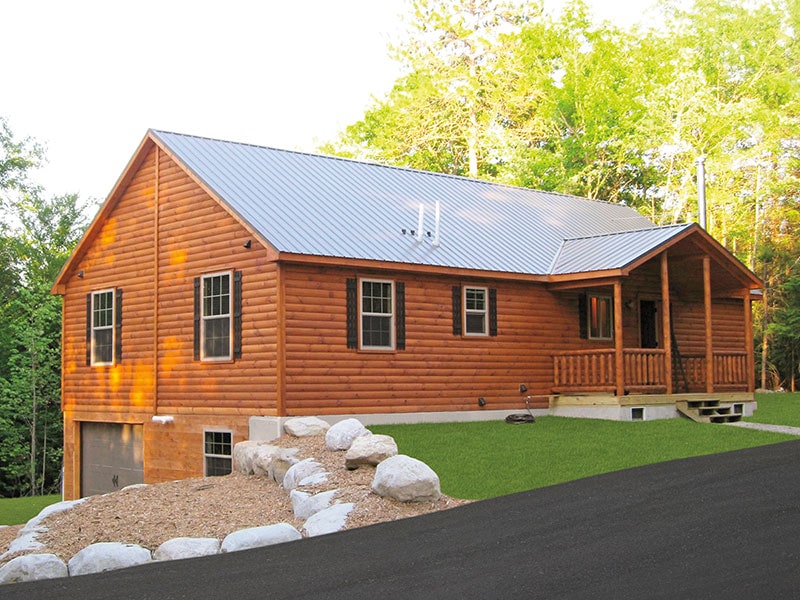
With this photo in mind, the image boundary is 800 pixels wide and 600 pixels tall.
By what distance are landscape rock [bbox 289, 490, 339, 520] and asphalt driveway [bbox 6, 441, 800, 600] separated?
60.0 inches

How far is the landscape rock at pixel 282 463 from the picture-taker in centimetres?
1527

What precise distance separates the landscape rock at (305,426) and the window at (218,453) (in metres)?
2.14

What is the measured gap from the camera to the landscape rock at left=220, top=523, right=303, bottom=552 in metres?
11.1

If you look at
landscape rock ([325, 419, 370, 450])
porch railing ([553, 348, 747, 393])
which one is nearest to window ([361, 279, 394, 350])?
landscape rock ([325, 419, 370, 450])

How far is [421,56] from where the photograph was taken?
45.3 meters

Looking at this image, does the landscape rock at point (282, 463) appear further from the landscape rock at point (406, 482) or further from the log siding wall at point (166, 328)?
the landscape rock at point (406, 482)

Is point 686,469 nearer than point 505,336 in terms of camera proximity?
Yes

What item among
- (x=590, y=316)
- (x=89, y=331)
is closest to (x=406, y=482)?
(x=590, y=316)

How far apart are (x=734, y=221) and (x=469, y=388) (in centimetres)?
2406

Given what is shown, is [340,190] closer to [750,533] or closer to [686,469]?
[686,469]

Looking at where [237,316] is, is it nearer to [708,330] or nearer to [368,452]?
[368,452]

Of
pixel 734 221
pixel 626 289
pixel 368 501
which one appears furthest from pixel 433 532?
pixel 734 221

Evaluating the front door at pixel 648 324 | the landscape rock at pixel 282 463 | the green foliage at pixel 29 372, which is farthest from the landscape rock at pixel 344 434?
the green foliage at pixel 29 372

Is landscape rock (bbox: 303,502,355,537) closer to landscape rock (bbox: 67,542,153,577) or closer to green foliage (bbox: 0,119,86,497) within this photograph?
landscape rock (bbox: 67,542,153,577)
